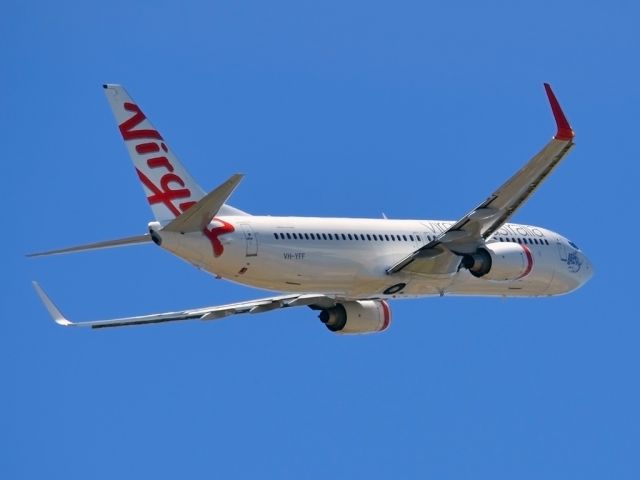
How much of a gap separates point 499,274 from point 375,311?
224 inches

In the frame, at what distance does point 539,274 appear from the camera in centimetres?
5456

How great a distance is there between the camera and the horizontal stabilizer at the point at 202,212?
42.2 m

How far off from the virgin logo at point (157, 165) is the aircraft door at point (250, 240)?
199cm

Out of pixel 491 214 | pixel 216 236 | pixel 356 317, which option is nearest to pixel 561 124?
pixel 491 214

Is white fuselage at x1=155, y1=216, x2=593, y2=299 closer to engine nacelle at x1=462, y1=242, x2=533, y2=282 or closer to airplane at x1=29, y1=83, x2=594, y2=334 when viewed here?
airplane at x1=29, y1=83, x2=594, y2=334

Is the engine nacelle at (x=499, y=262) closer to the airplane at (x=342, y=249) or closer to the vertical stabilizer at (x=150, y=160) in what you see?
the airplane at (x=342, y=249)

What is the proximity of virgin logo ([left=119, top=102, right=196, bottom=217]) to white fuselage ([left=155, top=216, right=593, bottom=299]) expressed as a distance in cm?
174

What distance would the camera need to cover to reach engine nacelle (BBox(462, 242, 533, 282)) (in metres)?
50.2

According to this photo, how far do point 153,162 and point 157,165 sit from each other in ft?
0.53

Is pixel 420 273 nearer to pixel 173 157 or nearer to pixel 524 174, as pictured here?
pixel 524 174

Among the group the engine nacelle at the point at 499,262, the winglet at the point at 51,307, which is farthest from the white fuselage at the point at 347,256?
the winglet at the point at 51,307

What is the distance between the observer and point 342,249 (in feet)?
163

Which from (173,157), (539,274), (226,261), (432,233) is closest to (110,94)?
(173,157)

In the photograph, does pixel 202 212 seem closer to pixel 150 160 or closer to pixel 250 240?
pixel 250 240
